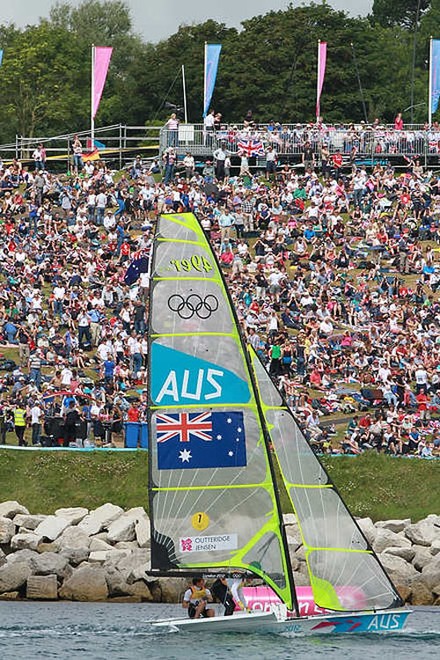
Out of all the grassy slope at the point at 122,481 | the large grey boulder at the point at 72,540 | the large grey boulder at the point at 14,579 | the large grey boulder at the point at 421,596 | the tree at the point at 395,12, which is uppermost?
the tree at the point at 395,12

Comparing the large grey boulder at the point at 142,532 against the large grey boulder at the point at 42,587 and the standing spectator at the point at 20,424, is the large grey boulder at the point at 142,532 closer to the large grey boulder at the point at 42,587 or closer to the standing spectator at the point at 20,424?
the large grey boulder at the point at 42,587

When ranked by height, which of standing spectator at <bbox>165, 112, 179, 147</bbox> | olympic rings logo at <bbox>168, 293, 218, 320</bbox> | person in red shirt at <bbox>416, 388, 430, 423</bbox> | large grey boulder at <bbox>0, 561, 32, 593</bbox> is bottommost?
large grey boulder at <bbox>0, 561, 32, 593</bbox>

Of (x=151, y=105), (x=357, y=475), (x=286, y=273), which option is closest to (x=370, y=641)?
(x=357, y=475)

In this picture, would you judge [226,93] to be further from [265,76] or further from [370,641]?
[370,641]

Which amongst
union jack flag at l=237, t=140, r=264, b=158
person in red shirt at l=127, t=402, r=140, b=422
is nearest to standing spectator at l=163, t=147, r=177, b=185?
union jack flag at l=237, t=140, r=264, b=158

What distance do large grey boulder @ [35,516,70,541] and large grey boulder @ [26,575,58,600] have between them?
2.45m

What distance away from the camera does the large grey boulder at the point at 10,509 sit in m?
39.2

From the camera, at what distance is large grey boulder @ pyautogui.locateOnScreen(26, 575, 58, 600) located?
35.2 m

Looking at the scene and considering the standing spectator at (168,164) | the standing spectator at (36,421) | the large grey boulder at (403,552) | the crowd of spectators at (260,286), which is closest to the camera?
the large grey boulder at (403,552)

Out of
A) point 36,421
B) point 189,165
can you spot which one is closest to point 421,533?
point 36,421

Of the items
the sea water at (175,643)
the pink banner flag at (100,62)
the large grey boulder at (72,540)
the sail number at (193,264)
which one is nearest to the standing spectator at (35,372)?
the large grey boulder at (72,540)

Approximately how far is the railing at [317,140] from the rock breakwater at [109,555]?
83.5 ft

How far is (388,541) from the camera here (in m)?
37.5

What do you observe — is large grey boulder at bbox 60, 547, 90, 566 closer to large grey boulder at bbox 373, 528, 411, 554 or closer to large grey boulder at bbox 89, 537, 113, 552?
large grey boulder at bbox 89, 537, 113, 552
